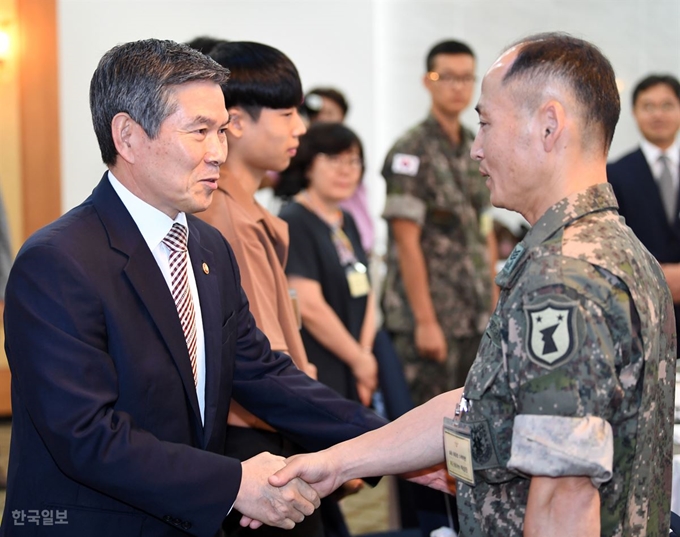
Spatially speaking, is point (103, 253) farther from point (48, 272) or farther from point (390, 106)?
point (390, 106)

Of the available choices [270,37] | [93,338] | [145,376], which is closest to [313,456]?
[145,376]

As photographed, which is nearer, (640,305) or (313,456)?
(640,305)

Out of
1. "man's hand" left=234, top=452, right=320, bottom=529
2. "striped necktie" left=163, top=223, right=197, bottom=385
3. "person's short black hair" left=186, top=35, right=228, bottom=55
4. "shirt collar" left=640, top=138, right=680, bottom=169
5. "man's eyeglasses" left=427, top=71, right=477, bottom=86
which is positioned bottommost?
"man's hand" left=234, top=452, right=320, bottom=529

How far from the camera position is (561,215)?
140 cm

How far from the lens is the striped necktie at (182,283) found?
5.60ft

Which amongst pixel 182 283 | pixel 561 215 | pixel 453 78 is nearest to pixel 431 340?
pixel 453 78

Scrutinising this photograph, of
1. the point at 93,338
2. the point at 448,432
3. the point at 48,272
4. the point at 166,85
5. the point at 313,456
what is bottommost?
the point at 313,456

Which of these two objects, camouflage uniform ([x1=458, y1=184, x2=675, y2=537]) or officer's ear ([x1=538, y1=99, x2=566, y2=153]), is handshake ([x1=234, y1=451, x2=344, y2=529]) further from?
→ officer's ear ([x1=538, y1=99, x2=566, y2=153])

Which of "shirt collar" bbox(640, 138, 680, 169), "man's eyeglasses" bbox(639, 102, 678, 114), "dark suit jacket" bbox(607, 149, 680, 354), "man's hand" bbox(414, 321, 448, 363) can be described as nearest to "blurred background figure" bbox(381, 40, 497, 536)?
"man's hand" bbox(414, 321, 448, 363)

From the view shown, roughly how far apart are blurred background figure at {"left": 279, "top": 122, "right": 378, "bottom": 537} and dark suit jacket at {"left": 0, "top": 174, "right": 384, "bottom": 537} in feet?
5.63

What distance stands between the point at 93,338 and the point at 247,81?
3.41 feet

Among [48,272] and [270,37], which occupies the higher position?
[270,37]

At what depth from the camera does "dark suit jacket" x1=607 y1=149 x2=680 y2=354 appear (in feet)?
12.5

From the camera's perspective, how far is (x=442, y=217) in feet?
13.6
